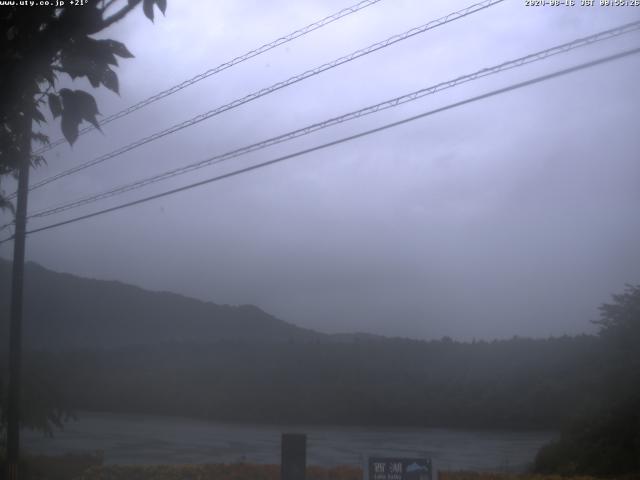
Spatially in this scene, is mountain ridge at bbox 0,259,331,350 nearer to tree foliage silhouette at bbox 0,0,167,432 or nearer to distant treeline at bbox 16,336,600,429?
distant treeline at bbox 16,336,600,429

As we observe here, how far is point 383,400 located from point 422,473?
17.8 m

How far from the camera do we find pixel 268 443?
62.5ft

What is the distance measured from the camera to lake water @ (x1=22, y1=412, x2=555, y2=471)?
1585cm

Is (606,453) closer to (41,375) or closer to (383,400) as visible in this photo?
(41,375)

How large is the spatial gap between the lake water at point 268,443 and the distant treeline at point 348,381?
1368mm

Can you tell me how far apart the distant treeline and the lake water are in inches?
53.9

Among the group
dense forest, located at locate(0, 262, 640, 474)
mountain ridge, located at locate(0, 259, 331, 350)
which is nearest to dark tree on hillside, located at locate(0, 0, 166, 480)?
dense forest, located at locate(0, 262, 640, 474)

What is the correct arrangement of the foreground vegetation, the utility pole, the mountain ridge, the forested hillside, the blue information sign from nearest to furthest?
1. the blue information sign
2. the foreground vegetation
3. the utility pole
4. the forested hillside
5. the mountain ridge

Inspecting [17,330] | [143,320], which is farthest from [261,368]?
[17,330]

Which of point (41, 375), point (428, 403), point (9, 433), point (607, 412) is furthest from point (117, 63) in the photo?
point (428, 403)

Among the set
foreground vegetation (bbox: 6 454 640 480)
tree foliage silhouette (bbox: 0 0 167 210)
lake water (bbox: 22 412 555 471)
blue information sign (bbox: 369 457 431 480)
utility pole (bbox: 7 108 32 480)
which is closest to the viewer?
tree foliage silhouette (bbox: 0 0 167 210)

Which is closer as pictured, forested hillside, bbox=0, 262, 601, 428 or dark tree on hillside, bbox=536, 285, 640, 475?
dark tree on hillside, bbox=536, 285, 640, 475

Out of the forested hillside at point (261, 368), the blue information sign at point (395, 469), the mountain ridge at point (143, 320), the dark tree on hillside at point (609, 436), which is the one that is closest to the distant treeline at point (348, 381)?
the forested hillside at point (261, 368)

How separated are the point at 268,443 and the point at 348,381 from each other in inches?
434
